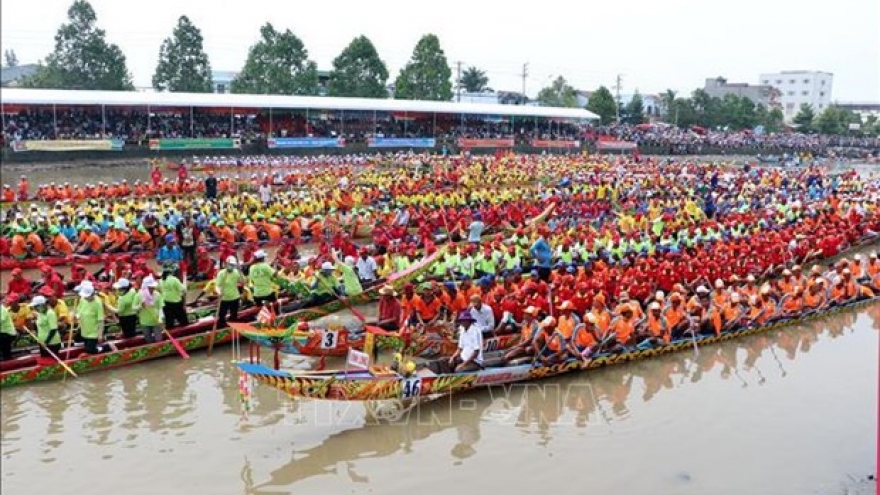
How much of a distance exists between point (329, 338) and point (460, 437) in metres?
2.02

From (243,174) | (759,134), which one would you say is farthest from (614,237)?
(759,134)

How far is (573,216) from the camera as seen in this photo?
70.4 feet

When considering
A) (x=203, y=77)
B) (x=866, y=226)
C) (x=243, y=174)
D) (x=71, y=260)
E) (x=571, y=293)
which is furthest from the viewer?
(x=203, y=77)

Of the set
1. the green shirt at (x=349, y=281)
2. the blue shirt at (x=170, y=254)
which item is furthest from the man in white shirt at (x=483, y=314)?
the blue shirt at (x=170, y=254)

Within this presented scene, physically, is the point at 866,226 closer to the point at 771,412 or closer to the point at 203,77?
the point at 771,412

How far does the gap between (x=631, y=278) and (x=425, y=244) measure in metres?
4.37

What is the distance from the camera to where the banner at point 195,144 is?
34281 mm

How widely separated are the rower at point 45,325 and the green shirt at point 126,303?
79 centimetres

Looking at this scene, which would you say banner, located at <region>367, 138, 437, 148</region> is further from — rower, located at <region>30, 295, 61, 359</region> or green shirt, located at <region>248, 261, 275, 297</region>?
rower, located at <region>30, 295, 61, 359</region>

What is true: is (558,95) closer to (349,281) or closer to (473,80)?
(473,80)

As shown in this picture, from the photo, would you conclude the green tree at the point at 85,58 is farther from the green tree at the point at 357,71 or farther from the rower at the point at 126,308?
the rower at the point at 126,308

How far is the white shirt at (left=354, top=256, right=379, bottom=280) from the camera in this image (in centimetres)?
1309

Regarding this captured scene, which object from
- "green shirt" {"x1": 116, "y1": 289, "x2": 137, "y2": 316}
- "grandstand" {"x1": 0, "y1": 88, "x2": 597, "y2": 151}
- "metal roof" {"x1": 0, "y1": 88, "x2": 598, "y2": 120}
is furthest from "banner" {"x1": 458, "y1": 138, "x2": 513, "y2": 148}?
"green shirt" {"x1": 116, "y1": 289, "x2": 137, "y2": 316}

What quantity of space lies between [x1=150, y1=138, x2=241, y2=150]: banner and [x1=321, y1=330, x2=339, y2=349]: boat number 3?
1068 inches
